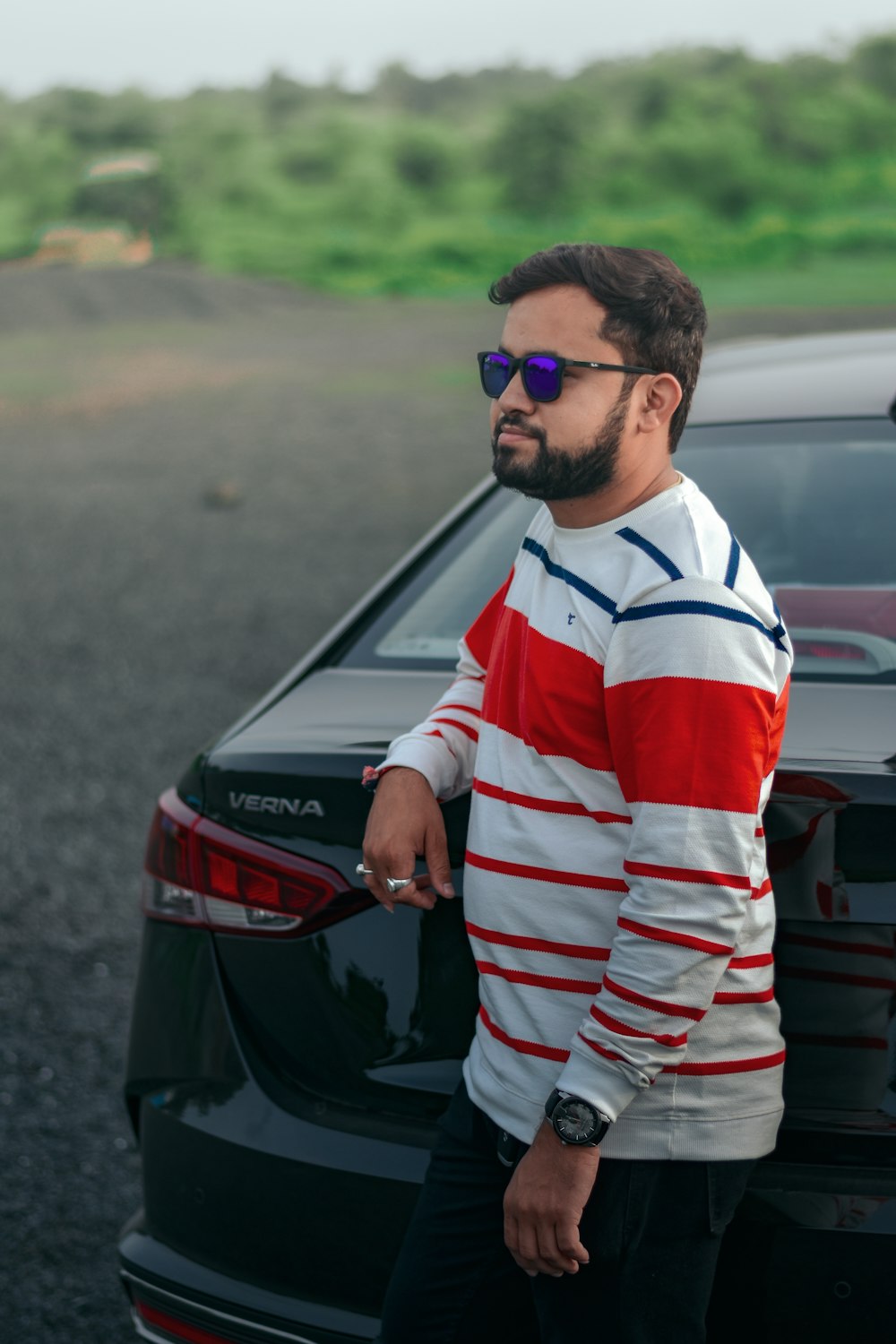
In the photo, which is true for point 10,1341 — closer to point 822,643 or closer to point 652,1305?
point 652,1305

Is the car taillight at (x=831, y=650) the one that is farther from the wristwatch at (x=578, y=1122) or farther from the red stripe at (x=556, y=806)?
the wristwatch at (x=578, y=1122)

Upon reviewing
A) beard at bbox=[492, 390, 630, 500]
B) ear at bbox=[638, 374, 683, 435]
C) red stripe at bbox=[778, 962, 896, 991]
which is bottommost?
red stripe at bbox=[778, 962, 896, 991]

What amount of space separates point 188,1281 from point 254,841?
0.61m

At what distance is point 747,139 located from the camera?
120ft

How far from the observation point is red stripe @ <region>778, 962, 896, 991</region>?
1605mm

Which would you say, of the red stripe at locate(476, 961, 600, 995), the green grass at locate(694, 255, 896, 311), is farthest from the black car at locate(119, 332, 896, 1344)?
the green grass at locate(694, 255, 896, 311)

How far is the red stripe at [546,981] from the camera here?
1490 mm

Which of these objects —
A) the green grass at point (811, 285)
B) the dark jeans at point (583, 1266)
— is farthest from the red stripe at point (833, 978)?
the green grass at point (811, 285)

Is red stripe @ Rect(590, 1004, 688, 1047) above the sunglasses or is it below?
below

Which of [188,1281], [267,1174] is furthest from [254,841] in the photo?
[188,1281]

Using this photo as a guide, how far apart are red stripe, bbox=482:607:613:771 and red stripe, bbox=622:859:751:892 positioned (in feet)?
0.42

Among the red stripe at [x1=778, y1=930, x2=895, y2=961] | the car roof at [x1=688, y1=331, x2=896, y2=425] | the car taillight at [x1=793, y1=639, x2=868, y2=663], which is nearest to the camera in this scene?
the red stripe at [x1=778, y1=930, x2=895, y2=961]

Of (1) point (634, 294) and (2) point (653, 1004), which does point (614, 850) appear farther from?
(1) point (634, 294)

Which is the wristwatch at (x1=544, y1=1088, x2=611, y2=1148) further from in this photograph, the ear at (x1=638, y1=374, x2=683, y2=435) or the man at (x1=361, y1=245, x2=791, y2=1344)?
the ear at (x1=638, y1=374, x2=683, y2=435)
